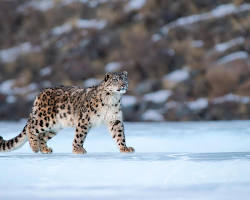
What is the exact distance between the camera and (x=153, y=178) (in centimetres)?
588

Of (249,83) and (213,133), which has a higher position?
(249,83)

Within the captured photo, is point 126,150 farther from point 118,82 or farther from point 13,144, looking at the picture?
point 13,144

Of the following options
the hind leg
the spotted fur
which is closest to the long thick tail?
the spotted fur

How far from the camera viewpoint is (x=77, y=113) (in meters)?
7.99

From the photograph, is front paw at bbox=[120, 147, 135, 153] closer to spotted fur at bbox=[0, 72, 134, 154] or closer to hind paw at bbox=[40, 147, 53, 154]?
spotted fur at bbox=[0, 72, 134, 154]

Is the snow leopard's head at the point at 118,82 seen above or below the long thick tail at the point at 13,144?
above

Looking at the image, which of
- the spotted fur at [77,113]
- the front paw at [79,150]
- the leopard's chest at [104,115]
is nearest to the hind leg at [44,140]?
the spotted fur at [77,113]

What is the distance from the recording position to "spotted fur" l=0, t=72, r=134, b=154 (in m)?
7.73

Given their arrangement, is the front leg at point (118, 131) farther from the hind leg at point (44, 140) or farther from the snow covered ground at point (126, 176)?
the hind leg at point (44, 140)

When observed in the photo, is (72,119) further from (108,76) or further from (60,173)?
(60,173)

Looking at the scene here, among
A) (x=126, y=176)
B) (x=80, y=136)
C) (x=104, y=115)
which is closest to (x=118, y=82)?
(x=104, y=115)

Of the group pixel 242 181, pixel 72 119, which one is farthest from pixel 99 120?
pixel 242 181

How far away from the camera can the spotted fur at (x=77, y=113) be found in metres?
7.73

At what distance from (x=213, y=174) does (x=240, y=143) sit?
2.96 meters
